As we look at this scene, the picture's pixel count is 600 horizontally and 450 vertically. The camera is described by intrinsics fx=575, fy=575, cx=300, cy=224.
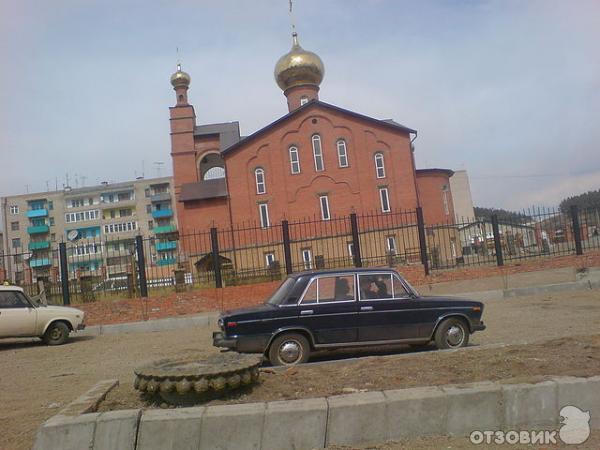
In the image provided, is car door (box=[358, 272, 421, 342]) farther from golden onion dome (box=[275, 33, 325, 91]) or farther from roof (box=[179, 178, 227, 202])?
golden onion dome (box=[275, 33, 325, 91])

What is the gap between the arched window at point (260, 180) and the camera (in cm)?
4162

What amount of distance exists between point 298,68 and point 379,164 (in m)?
10.0

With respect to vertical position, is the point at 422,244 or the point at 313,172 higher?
the point at 313,172

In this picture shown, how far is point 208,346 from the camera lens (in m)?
10.9

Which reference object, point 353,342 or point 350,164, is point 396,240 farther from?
point 353,342

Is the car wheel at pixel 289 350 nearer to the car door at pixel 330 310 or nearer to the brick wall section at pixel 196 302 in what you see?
the car door at pixel 330 310

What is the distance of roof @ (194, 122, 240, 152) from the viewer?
164 feet

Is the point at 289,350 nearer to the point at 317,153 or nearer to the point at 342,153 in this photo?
the point at 317,153

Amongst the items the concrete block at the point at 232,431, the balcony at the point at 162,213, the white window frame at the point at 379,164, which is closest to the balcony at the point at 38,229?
the balcony at the point at 162,213

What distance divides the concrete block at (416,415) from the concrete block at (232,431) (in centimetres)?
102

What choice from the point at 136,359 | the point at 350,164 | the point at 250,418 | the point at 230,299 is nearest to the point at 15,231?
the point at 350,164

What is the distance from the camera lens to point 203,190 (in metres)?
43.3

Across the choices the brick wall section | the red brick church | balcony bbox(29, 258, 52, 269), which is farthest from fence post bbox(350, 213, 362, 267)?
the red brick church

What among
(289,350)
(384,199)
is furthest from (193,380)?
(384,199)
